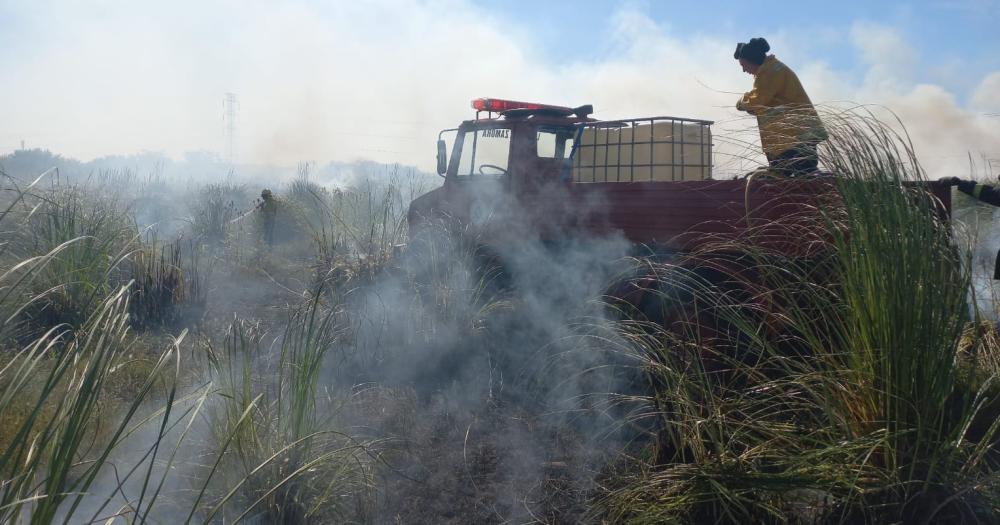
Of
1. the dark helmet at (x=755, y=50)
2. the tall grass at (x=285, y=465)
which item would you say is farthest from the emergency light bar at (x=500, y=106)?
the tall grass at (x=285, y=465)

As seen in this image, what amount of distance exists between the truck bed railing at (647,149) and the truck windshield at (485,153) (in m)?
0.74

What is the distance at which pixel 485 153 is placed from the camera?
23.1 feet

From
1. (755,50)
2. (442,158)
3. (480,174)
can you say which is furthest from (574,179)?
(755,50)

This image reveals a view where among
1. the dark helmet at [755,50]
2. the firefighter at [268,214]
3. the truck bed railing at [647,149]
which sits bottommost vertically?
the firefighter at [268,214]

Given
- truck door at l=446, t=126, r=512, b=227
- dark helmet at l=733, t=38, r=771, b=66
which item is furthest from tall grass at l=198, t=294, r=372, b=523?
dark helmet at l=733, t=38, r=771, b=66

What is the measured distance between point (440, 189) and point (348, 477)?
4.63 m

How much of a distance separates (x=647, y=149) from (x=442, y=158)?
228 centimetres

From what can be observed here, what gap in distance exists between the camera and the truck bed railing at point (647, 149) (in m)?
6.13

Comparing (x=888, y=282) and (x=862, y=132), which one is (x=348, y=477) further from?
(x=862, y=132)

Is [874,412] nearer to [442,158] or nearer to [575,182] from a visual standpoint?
[575,182]

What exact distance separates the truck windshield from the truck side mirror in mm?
178

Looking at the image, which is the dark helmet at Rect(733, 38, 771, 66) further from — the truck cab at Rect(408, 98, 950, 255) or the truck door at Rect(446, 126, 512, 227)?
the truck door at Rect(446, 126, 512, 227)

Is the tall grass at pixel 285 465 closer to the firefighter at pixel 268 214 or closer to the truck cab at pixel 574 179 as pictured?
the truck cab at pixel 574 179

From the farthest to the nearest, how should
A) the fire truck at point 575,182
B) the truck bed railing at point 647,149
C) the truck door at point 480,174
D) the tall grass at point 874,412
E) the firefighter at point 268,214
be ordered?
the firefighter at point 268,214 → the truck door at point 480,174 → the truck bed railing at point 647,149 → the fire truck at point 575,182 → the tall grass at point 874,412
